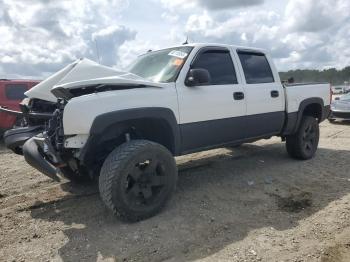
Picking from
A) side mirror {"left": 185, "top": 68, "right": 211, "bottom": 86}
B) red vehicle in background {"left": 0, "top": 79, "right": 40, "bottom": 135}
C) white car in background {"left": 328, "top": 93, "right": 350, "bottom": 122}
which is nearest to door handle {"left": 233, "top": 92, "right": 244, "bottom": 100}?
side mirror {"left": 185, "top": 68, "right": 211, "bottom": 86}

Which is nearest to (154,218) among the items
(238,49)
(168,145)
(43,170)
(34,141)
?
(168,145)

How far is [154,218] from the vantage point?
14.1 ft

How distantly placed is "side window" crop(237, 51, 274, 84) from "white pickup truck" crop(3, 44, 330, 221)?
0.8 inches

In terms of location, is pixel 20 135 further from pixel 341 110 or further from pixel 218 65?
pixel 341 110

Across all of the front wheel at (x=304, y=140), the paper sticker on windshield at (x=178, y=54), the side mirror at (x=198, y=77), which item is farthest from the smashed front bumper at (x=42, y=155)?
the front wheel at (x=304, y=140)

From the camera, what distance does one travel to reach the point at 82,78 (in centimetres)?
429

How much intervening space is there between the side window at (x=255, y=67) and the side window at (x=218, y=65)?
315 millimetres

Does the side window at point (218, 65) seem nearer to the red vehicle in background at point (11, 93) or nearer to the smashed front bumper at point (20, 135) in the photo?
the smashed front bumper at point (20, 135)

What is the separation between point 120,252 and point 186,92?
2.09m

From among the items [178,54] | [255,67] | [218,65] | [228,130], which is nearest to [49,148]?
[178,54]

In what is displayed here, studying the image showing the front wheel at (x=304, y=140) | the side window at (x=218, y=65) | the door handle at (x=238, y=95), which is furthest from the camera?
the front wheel at (x=304, y=140)

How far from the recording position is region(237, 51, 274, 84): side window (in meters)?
5.80

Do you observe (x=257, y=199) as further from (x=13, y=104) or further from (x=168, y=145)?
(x=13, y=104)

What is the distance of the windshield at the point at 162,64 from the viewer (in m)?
4.87
